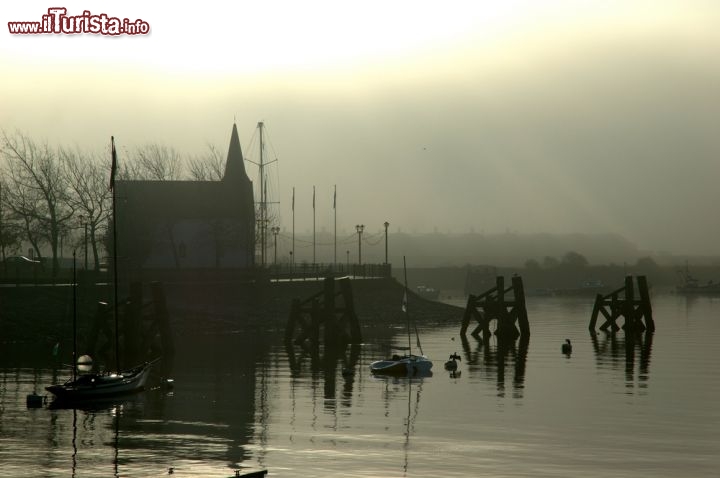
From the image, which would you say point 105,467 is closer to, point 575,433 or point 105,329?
point 575,433

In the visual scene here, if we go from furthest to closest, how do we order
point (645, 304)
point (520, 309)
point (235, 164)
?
point (235, 164) < point (645, 304) < point (520, 309)

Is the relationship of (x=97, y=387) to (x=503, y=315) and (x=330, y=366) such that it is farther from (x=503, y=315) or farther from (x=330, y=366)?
(x=503, y=315)

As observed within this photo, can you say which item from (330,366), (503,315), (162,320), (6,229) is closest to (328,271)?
(6,229)

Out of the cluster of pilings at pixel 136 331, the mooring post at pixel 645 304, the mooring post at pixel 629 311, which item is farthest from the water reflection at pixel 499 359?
the cluster of pilings at pixel 136 331

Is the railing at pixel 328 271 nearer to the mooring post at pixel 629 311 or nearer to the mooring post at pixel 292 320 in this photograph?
the mooring post at pixel 629 311

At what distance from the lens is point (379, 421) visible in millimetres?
48250

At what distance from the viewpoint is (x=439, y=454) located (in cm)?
4075

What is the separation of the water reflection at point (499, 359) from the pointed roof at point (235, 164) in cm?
5820

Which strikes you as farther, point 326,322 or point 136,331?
point 326,322

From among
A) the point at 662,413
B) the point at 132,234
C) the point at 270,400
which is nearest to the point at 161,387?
the point at 270,400

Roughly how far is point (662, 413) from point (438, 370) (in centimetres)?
1972

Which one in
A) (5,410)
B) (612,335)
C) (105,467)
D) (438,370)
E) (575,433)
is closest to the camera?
(105,467)

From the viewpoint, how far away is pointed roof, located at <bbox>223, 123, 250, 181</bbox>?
483ft

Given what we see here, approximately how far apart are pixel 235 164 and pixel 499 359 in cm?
7795
